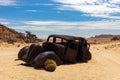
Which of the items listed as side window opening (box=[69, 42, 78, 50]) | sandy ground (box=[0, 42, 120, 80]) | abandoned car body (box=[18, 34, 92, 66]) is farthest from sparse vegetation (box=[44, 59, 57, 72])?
side window opening (box=[69, 42, 78, 50])

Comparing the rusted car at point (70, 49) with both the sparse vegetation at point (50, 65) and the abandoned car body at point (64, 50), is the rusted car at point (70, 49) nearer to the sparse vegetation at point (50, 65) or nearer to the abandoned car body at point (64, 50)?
the abandoned car body at point (64, 50)

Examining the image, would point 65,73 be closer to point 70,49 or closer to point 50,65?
point 50,65

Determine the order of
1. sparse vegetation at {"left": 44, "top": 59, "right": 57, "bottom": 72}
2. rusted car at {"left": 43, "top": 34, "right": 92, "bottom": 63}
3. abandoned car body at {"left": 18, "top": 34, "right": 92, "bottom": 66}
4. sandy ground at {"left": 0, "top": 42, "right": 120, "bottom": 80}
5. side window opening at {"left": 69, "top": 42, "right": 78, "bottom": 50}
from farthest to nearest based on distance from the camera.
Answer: side window opening at {"left": 69, "top": 42, "right": 78, "bottom": 50}
rusted car at {"left": 43, "top": 34, "right": 92, "bottom": 63}
abandoned car body at {"left": 18, "top": 34, "right": 92, "bottom": 66}
sparse vegetation at {"left": 44, "top": 59, "right": 57, "bottom": 72}
sandy ground at {"left": 0, "top": 42, "right": 120, "bottom": 80}

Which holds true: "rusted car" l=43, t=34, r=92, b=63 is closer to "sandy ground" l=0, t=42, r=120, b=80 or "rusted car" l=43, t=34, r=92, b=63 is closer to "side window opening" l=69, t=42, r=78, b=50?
"side window opening" l=69, t=42, r=78, b=50

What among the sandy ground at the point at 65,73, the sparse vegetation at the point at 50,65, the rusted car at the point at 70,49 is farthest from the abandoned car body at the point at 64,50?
the sandy ground at the point at 65,73

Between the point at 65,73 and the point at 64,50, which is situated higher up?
the point at 64,50

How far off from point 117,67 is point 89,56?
2951mm

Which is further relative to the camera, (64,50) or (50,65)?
(64,50)

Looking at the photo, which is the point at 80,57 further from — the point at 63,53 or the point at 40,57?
the point at 40,57

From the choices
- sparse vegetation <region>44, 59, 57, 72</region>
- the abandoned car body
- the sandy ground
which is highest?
the abandoned car body

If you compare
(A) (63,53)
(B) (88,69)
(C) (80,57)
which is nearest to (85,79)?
(B) (88,69)

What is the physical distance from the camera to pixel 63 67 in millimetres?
16547

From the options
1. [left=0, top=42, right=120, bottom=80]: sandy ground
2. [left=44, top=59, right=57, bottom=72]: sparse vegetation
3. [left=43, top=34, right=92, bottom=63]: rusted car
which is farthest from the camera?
[left=43, top=34, right=92, bottom=63]: rusted car

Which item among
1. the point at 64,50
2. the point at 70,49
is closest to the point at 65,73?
the point at 64,50
